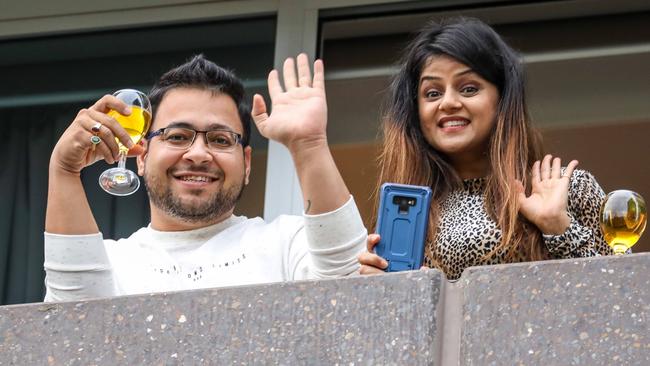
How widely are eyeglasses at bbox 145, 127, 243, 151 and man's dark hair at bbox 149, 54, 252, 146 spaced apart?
15cm

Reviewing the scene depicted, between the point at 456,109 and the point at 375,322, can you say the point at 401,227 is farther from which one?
the point at 456,109

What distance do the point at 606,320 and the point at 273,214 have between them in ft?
10.8

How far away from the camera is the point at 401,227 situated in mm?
3797

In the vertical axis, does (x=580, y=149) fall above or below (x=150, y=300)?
above

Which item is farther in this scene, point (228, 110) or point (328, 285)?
point (228, 110)

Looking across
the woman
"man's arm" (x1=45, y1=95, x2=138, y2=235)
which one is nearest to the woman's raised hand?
the woman

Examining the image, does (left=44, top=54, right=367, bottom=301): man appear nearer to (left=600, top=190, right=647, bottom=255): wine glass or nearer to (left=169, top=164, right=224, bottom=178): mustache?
(left=169, top=164, right=224, bottom=178): mustache

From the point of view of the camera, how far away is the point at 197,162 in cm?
455

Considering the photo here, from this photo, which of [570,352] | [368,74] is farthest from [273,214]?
[570,352]

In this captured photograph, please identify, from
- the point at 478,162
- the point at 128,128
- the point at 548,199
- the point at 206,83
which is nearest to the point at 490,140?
the point at 478,162

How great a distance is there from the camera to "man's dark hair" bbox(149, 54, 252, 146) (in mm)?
4801

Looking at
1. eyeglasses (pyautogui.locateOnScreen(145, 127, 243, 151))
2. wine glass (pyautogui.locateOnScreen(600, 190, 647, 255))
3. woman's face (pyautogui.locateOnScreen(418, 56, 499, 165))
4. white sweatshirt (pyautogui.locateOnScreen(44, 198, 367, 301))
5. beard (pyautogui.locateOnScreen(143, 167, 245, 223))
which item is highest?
woman's face (pyautogui.locateOnScreen(418, 56, 499, 165))

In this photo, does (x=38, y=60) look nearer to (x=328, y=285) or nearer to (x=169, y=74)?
(x=169, y=74)

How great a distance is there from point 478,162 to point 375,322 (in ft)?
3.60
